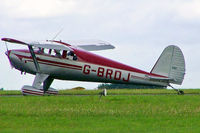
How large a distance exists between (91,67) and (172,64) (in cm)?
448

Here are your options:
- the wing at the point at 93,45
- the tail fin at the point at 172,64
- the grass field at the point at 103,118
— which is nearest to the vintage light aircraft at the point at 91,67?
the tail fin at the point at 172,64

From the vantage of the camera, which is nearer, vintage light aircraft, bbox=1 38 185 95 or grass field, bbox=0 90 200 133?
grass field, bbox=0 90 200 133

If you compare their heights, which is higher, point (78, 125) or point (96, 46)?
point (96, 46)

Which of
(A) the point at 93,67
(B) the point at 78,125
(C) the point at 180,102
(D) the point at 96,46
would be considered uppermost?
(D) the point at 96,46

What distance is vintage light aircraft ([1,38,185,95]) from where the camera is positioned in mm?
27375

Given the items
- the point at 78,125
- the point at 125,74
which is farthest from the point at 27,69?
the point at 78,125

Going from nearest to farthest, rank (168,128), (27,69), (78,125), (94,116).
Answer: (168,128) → (78,125) → (94,116) → (27,69)

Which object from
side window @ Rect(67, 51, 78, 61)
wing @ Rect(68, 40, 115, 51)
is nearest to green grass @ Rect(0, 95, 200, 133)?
side window @ Rect(67, 51, 78, 61)

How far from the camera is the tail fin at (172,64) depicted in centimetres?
2723

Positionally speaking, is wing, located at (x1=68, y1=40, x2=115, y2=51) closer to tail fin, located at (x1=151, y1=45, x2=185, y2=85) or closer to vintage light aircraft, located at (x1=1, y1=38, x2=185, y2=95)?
vintage light aircraft, located at (x1=1, y1=38, x2=185, y2=95)

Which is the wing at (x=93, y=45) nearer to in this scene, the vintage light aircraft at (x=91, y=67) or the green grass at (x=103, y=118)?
the vintage light aircraft at (x=91, y=67)

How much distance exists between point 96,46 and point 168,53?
271 inches

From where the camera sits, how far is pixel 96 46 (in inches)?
1300

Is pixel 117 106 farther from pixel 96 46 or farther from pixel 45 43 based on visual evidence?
pixel 96 46
